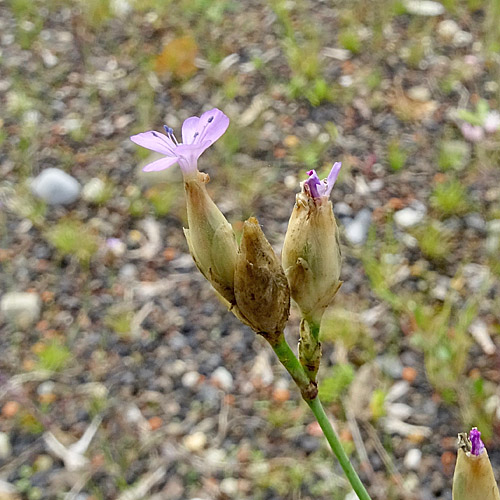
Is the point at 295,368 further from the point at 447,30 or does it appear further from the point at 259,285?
the point at 447,30

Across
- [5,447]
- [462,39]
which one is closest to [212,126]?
[5,447]

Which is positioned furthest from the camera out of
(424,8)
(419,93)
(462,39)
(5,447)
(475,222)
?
(424,8)

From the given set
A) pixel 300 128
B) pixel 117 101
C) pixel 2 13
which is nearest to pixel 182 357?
pixel 300 128

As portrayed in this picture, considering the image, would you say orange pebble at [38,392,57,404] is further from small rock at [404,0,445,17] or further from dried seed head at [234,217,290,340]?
small rock at [404,0,445,17]

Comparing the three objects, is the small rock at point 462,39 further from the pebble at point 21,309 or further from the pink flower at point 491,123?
the pebble at point 21,309

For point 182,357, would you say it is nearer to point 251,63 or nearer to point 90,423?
point 90,423

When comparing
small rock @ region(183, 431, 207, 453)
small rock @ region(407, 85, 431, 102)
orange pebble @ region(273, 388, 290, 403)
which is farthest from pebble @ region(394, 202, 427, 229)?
small rock @ region(183, 431, 207, 453)

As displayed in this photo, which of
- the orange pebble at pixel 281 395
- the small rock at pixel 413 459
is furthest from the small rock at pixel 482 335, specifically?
the orange pebble at pixel 281 395
